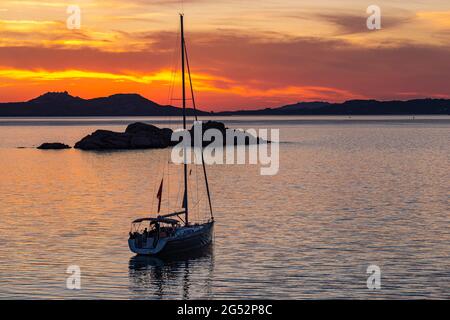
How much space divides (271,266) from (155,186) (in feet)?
161

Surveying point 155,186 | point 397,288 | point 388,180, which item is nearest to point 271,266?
point 397,288

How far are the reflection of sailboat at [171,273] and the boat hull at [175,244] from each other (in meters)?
0.38

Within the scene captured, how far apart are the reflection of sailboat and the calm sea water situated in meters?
0.08

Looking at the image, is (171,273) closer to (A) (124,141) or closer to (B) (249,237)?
(B) (249,237)

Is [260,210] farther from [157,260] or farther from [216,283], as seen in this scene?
[216,283]

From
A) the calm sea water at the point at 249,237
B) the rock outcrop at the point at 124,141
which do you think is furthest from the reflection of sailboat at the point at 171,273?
the rock outcrop at the point at 124,141

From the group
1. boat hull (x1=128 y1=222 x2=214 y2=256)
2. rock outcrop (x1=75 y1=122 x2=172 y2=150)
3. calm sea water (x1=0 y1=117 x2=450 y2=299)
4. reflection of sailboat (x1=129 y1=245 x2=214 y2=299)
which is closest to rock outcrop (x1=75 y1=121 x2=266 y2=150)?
rock outcrop (x1=75 y1=122 x2=172 y2=150)

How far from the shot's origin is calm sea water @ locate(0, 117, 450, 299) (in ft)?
115

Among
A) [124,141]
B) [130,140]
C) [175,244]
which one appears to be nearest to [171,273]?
[175,244]

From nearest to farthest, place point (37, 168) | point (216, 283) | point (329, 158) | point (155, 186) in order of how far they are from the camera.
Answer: point (216, 283) → point (155, 186) → point (37, 168) → point (329, 158)

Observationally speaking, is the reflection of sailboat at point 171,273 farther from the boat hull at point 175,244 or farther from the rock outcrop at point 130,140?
the rock outcrop at point 130,140

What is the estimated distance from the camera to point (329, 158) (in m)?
141

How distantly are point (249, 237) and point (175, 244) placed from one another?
9.38 meters

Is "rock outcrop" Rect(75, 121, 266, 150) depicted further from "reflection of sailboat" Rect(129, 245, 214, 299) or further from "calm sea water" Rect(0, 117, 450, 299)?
"reflection of sailboat" Rect(129, 245, 214, 299)
